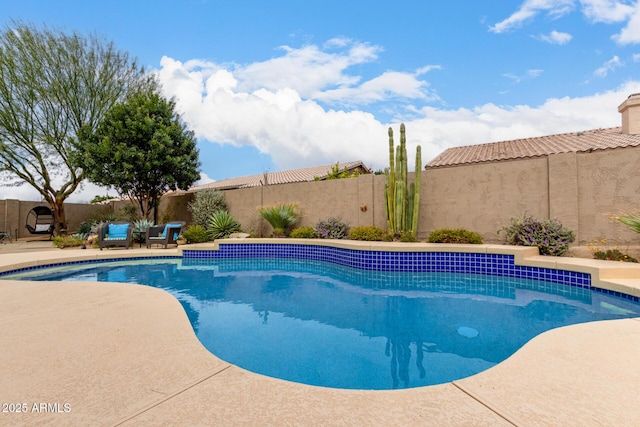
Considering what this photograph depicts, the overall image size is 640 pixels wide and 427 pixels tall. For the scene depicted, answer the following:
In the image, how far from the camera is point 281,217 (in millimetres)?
11391

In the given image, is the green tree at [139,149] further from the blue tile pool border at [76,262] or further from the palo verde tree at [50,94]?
the blue tile pool border at [76,262]

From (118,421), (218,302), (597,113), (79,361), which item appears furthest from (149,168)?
(597,113)

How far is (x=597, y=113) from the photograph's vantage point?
1327cm

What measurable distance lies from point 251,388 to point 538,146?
1317cm

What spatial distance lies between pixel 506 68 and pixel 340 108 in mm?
6081

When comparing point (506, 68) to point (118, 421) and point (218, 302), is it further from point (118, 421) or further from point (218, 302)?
point (118, 421)

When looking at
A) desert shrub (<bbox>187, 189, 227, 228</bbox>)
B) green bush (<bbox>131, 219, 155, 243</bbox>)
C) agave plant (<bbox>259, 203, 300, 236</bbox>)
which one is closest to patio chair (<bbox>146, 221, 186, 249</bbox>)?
green bush (<bbox>131, 219, 155, 243</bbox>)

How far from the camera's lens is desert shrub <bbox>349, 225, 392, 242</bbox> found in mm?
9203


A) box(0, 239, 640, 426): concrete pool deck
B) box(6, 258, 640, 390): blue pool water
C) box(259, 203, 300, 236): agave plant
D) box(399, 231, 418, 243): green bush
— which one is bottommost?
box(6, 258, 640, 390): blue pool water

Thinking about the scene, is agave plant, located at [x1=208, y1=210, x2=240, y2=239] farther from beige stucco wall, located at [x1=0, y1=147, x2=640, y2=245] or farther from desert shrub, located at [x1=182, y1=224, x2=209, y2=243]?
beige stucco wall, located at [x1=0, y1=147, x2=640, y2=245]

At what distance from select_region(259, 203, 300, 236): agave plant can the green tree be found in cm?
450

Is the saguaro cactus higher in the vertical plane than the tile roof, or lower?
lower

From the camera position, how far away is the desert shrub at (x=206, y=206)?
521 inches

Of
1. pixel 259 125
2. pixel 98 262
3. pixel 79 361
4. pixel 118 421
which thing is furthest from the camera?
pixel 259 125
